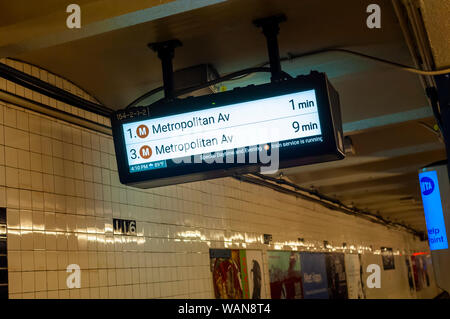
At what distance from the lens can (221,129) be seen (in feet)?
13.4

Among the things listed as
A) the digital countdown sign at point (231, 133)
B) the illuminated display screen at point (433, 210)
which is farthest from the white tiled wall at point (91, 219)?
the illuminated display screen at point (433, 210)

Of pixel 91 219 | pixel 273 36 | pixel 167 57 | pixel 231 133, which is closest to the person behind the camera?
pixel 231 133

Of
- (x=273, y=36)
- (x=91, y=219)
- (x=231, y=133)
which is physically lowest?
(x=91, y=219)

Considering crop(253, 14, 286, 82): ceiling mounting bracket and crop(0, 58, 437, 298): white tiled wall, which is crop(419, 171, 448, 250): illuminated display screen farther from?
crop(0, 58, 437, 298): white tiled wall

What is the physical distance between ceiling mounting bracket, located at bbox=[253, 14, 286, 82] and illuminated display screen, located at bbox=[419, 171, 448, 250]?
189 centimetres

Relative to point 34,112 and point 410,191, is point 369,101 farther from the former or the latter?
point 410,191

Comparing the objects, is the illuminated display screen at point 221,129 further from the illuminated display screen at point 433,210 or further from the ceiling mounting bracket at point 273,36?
the illuminated display screen at point 433,210

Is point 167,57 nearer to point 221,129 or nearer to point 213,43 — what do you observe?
point 213,43

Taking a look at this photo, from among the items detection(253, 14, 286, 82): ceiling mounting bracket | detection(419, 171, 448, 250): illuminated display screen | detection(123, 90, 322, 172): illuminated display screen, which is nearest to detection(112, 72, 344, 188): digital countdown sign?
detection(123, 90, 322, 172): illuminated display screen

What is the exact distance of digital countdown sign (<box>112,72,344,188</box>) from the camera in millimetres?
3896

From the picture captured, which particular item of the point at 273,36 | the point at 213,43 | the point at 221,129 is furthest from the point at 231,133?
A: the point at 213,43

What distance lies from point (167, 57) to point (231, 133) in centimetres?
104

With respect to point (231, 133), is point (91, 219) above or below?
below

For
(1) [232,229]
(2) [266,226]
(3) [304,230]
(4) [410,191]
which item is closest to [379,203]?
(4) [410,191]
